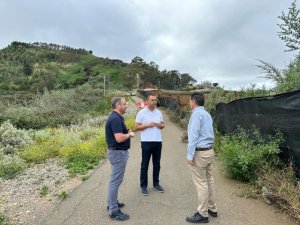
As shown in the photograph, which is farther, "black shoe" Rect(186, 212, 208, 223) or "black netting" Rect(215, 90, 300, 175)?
"black netting" Rect(215, 90, 300, 175)

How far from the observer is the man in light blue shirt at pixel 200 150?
19.3 feet

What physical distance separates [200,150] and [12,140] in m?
9.10

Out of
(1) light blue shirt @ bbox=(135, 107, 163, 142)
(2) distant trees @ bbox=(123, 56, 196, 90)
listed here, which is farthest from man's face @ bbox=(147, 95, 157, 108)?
(2) distant trees @ bbox=(123, 56, 196, 90)

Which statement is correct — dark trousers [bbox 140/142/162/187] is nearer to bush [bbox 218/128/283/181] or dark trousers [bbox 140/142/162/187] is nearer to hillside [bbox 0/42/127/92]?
bush [bbox 218/128/283/181]

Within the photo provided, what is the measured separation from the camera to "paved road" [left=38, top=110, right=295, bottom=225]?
242 inches

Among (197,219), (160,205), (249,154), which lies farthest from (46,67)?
(197,219)

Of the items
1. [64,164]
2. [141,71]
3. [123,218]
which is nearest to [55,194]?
[123,218]

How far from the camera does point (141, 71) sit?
52.7 meters

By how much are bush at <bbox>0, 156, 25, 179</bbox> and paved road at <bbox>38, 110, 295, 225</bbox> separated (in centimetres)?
211

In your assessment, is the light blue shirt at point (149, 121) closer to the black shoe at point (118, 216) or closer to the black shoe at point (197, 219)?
the black shoe at point (118, 216)

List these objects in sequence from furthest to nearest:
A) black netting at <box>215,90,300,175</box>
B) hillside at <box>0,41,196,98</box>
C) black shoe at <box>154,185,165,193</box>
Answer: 1. hillside at <box>0,41,196,98</box>
2. black shoe at <box>154,185,165,193</box>
3. black netting at <box>215,90,300,175</box>

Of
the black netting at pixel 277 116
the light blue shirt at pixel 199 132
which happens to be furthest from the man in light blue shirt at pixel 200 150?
the black netting at pixel 277 116

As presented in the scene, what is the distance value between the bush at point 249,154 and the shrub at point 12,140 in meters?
7.03

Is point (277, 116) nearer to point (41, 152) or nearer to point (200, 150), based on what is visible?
point (200, 150)
